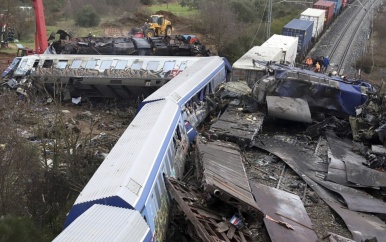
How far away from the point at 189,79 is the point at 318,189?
23.3 ft

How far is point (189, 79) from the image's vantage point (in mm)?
18172

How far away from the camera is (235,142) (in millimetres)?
15695

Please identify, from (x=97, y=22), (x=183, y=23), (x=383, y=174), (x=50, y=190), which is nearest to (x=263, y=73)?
(x=383, y=174)

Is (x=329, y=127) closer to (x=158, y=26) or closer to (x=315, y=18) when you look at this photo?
(x=158, y=26)

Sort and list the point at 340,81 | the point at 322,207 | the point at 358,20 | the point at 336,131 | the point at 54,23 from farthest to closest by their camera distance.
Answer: the point at 358,20, the point at 54,23, the point at 340,81, the point at 336,131, the point at 322,207

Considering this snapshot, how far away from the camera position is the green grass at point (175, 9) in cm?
5534

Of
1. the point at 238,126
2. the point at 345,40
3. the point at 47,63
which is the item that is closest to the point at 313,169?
the point at 238,126

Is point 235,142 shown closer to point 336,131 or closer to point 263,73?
point 336,131

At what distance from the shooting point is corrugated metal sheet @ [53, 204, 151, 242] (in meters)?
6.63

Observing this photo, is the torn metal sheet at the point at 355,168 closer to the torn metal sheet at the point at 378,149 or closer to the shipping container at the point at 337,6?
the torn metal sheet at the point at 378,149

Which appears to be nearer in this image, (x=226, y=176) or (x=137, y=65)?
(x=226, y=176)

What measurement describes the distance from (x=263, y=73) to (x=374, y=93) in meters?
5.15

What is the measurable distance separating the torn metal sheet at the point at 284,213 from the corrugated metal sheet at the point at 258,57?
10790 mm

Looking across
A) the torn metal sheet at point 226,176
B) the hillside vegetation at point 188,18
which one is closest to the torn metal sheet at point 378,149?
the torn metal sheet at point 226,176
